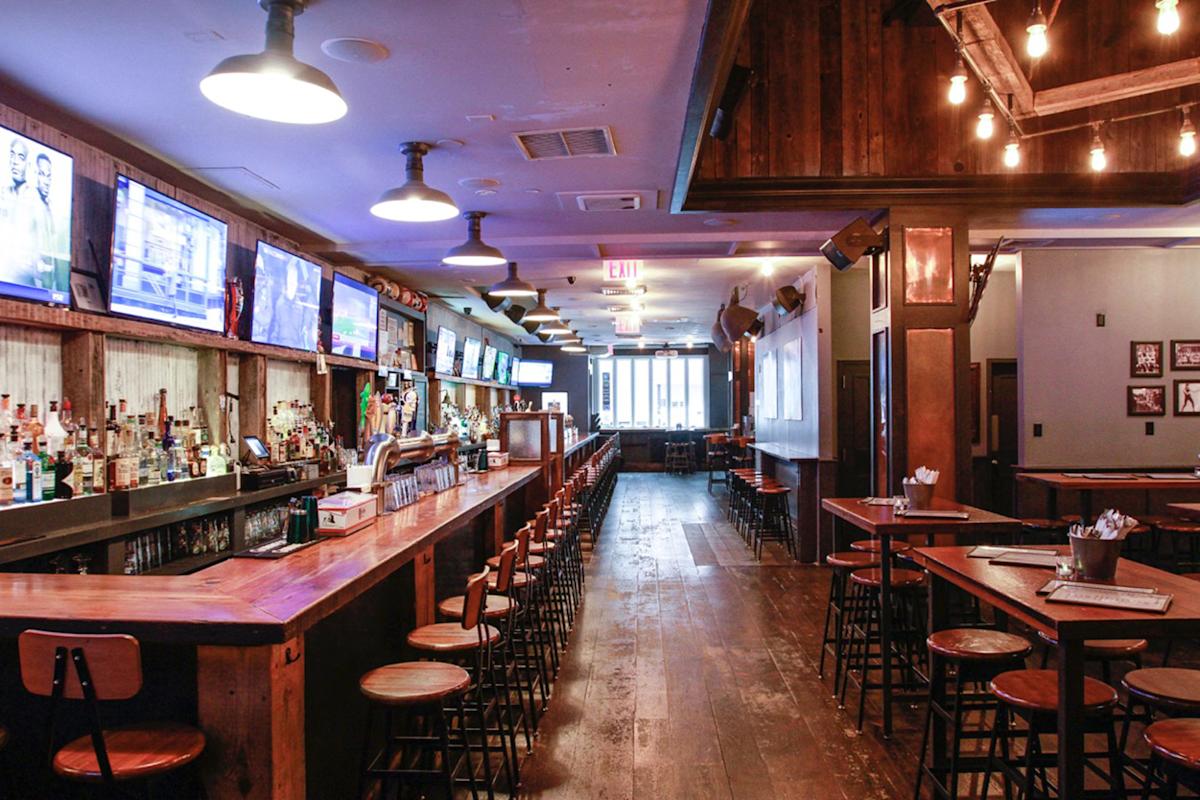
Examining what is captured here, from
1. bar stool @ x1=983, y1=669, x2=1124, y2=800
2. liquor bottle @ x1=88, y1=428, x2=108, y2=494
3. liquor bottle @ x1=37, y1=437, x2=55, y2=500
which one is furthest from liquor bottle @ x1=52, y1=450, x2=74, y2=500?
bar stool @ x1=983, y1=669, x2=1124, y2=800

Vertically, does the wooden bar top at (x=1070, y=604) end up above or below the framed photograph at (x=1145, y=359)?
below

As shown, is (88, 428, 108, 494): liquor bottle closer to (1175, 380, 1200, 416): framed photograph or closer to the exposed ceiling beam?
the exposed ceiling beam

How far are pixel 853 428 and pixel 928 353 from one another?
118 inches

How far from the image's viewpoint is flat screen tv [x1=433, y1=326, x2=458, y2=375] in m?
10.2

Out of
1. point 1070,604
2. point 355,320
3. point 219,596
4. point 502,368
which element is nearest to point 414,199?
point 219,596

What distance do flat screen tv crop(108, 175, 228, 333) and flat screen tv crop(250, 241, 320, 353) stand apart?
0.49 meters

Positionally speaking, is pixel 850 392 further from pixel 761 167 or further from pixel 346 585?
pixel 346 585

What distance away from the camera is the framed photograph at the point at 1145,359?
7180 millimetres

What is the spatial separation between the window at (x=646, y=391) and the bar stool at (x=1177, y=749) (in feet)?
57.2

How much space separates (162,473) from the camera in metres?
4.22

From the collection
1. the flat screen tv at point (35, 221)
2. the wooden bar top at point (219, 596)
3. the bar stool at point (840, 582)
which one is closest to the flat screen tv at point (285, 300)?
the flat screen tv at point (35, 221)

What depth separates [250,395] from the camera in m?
5.42

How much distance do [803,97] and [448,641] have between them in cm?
429

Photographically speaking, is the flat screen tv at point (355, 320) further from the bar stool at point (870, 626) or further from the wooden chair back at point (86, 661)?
the wooden chair back at point (86, 661)
